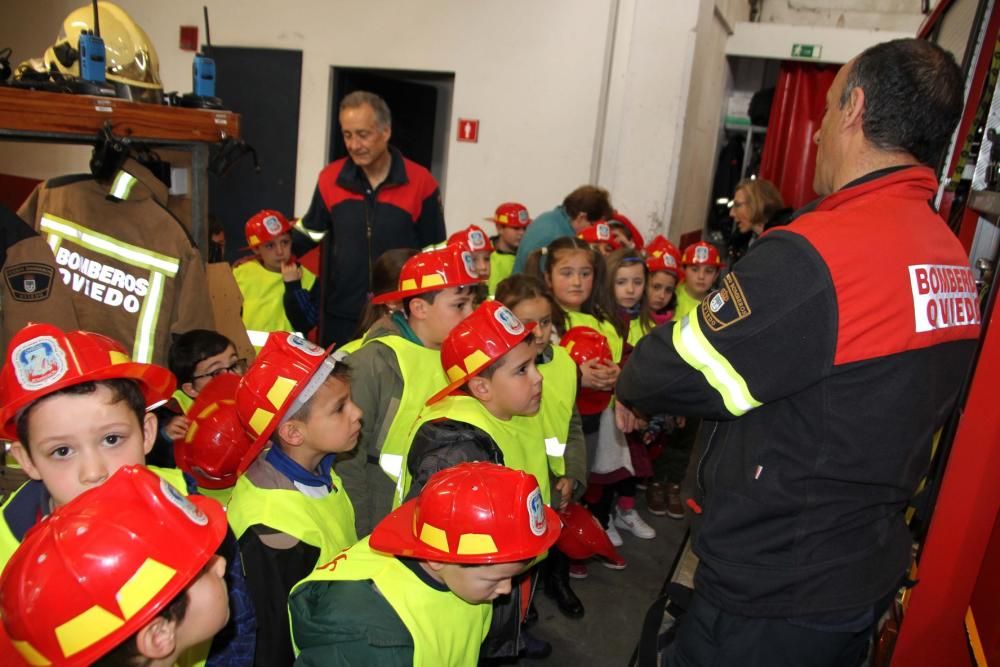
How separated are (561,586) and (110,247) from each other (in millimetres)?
2533

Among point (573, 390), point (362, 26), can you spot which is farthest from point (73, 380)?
point (362, 26)

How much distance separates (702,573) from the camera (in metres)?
1.86

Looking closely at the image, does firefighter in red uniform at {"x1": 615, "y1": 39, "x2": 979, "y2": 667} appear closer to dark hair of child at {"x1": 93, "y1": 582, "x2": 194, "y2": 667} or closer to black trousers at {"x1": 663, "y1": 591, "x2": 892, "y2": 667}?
black trousers at {"x1": 663, "y1": 591, "x2": 892, "y2": 667}

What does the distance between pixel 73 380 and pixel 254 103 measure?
672cm

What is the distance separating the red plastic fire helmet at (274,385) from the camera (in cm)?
208

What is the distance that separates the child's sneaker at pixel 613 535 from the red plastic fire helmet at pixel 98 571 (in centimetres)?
333

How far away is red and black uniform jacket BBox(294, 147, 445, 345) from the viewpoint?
4504mm

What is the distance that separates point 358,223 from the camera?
14.8 feet

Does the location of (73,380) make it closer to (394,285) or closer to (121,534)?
(121,534)

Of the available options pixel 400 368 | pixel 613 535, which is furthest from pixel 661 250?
pixel 400 368

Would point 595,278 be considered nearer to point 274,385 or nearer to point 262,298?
point 262,298

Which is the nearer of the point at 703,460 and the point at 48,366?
the point at 48,366

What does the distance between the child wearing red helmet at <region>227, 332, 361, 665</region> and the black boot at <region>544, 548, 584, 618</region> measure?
5.34ft

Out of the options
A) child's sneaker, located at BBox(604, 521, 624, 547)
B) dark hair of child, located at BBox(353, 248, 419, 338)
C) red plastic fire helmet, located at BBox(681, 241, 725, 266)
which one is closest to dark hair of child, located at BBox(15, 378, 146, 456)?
dark hair of child, located at BBox(353, 248, 419, 338)
